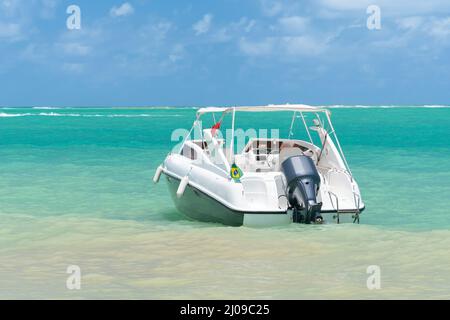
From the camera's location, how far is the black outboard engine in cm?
1090

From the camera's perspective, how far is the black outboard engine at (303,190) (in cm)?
1090

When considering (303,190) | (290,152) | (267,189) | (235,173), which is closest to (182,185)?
(235,173)

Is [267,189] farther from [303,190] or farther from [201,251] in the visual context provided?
[201,251]

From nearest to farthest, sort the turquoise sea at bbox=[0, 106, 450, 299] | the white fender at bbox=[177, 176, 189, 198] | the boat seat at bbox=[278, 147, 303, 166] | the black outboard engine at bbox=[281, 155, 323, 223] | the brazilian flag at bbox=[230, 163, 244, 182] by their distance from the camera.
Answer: the turquoise sea at bbox=[0, 106, 450, 299] < the black outboard engine at bbox=[281, 155, 323, 223] < the brazilian flag at bbox=[230, 163, 244, 182] < the white fender at bbox=[177, 176, 189, 198] < the boat seat at bbox=[278, 147, 303, 166]

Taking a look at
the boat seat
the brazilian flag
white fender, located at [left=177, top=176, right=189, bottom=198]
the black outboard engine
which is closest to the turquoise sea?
the black outboard engine

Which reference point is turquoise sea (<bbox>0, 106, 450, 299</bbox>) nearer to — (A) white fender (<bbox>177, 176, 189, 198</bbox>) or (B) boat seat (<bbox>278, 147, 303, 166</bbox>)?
(A) white fender (<bbox>177, 176, 189, 198</bbox>)

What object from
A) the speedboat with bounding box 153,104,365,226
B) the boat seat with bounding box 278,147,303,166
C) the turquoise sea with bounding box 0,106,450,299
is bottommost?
the turquoise sea with bounding box 0,106,450,299

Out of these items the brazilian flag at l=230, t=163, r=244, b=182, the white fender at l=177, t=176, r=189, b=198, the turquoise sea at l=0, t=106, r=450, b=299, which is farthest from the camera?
the white fender at l=177, t=176, r=189, b=198

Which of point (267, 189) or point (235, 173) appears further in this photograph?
point (267, 189)

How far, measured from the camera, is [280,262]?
9.38 meters

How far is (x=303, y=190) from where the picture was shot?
1098 cm
